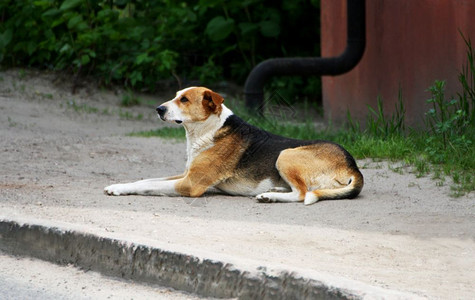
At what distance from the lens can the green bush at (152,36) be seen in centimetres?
1266

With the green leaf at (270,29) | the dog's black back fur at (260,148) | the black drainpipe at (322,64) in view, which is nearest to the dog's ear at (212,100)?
the dog's black back fur at (260,148)

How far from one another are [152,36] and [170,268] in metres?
9.60

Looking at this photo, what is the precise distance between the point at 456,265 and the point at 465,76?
4.05 m

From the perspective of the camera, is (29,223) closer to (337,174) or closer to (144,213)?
(144,213)

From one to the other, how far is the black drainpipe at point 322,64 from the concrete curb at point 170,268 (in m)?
5.64

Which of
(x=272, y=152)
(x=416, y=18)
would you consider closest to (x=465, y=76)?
(x=416, y=18)

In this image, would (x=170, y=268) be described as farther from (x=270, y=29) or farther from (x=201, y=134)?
(x=270, y=29)

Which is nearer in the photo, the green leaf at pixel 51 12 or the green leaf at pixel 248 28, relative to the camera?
the green leaf at pixel 51 12

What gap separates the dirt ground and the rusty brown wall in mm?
1712

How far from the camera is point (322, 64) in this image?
32.7 feet

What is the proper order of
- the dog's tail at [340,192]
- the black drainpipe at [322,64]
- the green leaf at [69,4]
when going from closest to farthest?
1. the dog's tail at [340,192]
2. the black drainpipe at [322,64]
3. the green leaf at [69,4]

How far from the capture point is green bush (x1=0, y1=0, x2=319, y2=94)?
12.7 m

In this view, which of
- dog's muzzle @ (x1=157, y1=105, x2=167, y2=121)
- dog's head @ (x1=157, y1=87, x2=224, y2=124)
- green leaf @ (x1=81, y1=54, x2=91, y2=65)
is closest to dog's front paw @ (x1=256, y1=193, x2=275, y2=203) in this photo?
dog's head @ (x1=157, y1=87, x2=224, y2=124)

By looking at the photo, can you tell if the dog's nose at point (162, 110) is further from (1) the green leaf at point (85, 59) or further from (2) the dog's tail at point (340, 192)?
(1) the green leaf at point (85, 59)
